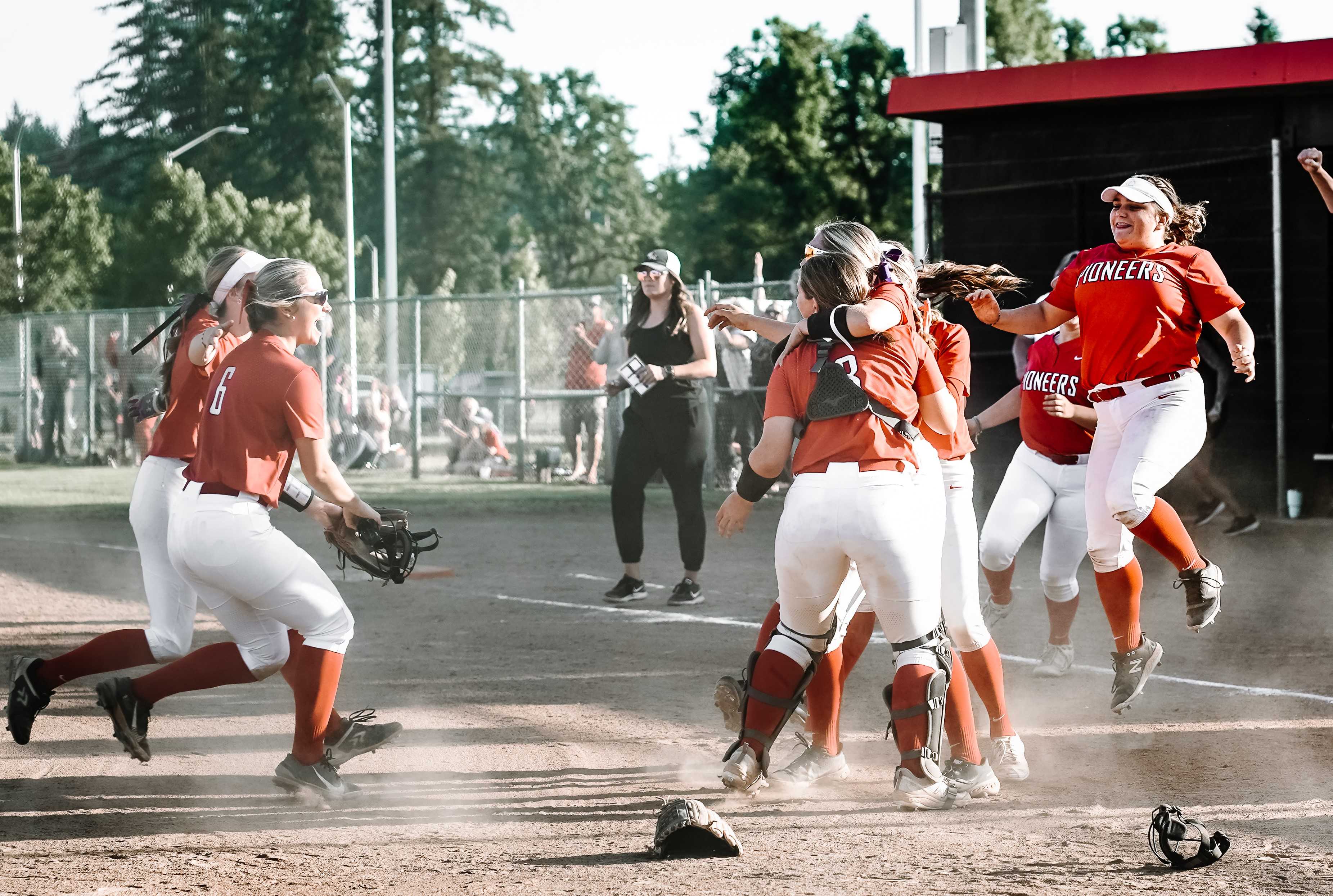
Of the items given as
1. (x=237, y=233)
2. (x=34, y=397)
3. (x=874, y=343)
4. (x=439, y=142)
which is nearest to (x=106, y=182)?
(x=439, y=142)

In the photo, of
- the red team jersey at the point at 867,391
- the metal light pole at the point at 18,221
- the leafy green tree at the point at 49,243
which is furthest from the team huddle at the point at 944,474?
the leafy green tree at the point at 49,243

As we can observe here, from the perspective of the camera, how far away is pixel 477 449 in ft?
65.8

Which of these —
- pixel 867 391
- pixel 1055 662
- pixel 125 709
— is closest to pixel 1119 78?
pixel 1055 662

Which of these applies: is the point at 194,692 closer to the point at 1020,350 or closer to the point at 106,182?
the point at 1020,350

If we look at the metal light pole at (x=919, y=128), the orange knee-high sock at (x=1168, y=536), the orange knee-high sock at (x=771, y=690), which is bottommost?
the orange knee-high sock at (x=771, y=690)

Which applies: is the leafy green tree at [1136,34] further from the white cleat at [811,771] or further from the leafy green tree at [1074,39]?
the white cleat at [811,771]

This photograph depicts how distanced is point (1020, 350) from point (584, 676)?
4.65 metres

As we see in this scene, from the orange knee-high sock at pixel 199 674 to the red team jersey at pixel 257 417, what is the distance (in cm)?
57

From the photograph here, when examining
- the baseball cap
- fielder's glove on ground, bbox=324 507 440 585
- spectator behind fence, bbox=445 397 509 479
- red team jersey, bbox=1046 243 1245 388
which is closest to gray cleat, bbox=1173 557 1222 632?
red team jersey, bbox=1046 243 1245 388

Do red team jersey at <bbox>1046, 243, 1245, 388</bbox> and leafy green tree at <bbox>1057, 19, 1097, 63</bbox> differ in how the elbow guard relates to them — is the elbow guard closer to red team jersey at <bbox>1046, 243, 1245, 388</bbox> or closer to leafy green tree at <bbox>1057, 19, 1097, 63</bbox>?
red team jersey at <bbox>1046, 243, 1245, 388</bbox>

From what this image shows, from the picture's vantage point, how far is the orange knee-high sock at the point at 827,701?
16.7 ft

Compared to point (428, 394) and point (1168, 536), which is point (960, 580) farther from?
point (428, 394)

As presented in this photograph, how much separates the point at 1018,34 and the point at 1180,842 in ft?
168

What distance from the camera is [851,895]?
3.89 meters
